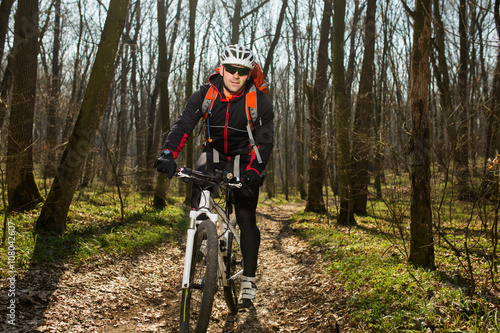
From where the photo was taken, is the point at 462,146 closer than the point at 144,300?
No

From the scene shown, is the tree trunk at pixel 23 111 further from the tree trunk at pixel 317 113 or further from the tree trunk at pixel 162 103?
the tree trunk at pixel 317 113

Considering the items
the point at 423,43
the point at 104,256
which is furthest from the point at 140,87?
the point at 423,43

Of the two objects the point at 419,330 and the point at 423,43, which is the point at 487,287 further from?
the point at 423,43

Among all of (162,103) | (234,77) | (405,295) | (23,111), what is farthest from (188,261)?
(162,103)

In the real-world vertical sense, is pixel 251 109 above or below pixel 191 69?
below

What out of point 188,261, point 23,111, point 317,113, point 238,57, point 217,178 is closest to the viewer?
point 188,261

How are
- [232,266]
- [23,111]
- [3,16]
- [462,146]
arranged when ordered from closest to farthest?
[232,266], [23,111], [462,146], [3,16]

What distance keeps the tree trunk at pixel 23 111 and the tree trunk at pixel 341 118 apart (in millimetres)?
6966

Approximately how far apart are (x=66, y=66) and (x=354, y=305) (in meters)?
31.9

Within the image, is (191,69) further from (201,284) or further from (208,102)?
(201,284)

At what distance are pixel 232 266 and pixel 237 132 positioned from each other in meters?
1.49

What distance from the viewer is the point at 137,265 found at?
5.93 metres

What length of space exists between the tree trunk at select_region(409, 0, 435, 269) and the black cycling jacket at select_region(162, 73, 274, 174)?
1999 millimetres

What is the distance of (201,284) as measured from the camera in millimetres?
2928
